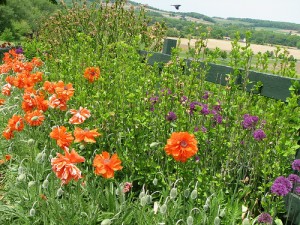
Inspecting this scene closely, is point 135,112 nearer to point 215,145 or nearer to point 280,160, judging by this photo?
point 215,145

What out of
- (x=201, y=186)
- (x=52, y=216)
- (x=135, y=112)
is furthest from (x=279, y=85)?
(x=52, y=216)

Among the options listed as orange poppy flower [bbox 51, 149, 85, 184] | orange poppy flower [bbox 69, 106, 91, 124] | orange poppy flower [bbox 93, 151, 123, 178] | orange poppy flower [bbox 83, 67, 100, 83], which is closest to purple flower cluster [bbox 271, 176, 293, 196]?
orange poppy flower [bbox 93, 151, 123, 178]

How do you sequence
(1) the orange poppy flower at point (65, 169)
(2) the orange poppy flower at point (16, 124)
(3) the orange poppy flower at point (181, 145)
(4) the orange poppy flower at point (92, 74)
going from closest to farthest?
(1) the orange poppy flower at point (65, 169) → (3) the orange poppy flower at point (181, 145) → (2) the orange poppy flower at point (16, 124) → (4) the orange poppy flower at point (92, 74)

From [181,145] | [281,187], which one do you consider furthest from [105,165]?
[281,187]

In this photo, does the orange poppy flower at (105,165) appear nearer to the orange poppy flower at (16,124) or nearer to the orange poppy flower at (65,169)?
the orange poppy flower at (65,169)

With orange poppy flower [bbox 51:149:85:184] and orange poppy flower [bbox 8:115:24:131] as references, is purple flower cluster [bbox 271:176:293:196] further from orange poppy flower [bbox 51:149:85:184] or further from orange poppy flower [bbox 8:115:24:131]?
orange poppy flower [bbox 8:115:24:131]

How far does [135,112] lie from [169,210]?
114 cm

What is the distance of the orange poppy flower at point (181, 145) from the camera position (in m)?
2.02

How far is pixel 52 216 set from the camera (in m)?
2.28

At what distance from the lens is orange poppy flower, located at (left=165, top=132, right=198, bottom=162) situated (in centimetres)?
202

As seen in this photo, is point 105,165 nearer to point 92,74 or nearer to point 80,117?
point 80,117

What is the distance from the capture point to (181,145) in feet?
6.66

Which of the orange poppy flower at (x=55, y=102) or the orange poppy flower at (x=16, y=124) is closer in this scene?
the orange poppy flower at (x=16, y=124)

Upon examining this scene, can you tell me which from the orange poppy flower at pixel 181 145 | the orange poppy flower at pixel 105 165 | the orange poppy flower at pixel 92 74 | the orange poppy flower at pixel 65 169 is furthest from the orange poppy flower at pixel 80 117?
the orange poppy flower at pixel 92 74
